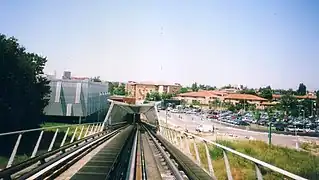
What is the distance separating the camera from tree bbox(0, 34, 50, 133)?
88.0 ft

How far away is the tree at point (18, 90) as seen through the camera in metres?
26.8

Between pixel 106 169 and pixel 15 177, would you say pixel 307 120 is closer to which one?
pixel 106 169

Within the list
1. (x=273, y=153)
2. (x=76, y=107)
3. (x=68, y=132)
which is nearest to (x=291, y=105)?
(x=273, y=153)

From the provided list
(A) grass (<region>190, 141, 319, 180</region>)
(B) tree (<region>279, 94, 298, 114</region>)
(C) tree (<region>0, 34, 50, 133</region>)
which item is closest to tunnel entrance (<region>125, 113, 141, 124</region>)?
(B) tree (<region>279, 94, 298, 114</region>)

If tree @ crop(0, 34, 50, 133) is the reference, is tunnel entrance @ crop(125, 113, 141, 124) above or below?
below

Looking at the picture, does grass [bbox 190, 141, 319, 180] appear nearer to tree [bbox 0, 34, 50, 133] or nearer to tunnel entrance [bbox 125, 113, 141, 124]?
tree [bbox 0, 34, 50, 133]

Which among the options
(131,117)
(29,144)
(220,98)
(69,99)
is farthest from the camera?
(220,98)

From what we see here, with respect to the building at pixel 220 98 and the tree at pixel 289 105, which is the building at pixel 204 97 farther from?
the tree at pixel 289 105

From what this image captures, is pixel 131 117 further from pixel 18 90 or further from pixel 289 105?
pixel 18 90

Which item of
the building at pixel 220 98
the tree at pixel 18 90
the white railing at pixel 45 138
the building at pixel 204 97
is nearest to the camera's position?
the white railing at pixel 45 138

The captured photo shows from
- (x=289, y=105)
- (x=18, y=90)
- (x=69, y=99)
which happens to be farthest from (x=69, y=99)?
(x=289, y=105)

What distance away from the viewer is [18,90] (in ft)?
93.3

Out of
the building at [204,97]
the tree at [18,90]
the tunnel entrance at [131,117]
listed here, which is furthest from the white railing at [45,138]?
the building at [204,97]

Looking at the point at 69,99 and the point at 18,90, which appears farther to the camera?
the point at 69,99
